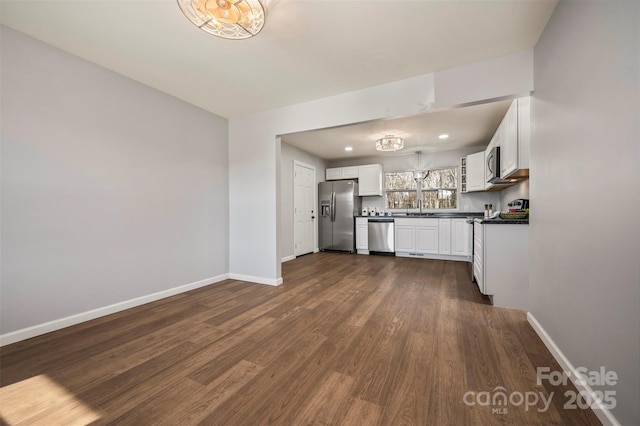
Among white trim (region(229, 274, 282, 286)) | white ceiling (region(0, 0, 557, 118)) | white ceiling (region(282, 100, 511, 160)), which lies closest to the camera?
white ceiling (region(0, 0, 557, 118))

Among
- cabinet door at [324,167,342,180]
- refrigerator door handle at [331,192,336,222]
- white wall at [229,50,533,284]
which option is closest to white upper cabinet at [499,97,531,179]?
white wall at [229,50,533,284]

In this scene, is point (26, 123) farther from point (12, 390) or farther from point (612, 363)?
point (612, 363)

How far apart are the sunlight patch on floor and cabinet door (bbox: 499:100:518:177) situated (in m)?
3.86

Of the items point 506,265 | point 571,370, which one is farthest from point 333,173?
point 571,370

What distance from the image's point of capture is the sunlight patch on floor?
122cm

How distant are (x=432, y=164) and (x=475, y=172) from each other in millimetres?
1100

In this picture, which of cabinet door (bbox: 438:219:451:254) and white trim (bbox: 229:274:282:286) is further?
cabinet door (bbox: 438:219:451:254)

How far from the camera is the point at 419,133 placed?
448cm

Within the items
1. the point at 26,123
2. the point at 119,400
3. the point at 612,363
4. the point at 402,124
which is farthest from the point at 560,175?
the point at 26,123

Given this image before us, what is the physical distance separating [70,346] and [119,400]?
3.26 feet

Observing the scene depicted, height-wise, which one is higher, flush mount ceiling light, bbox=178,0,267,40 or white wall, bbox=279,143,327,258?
flush mount ceiling light, bbox=178,0,267,40

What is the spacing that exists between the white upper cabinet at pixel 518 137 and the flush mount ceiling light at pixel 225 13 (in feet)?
8.48

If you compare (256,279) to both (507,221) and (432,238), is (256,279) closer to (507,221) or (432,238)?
(507,221)

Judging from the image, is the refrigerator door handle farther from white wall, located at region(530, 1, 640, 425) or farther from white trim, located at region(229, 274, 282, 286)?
white wall, located at region(530, 1, 640, 425)
